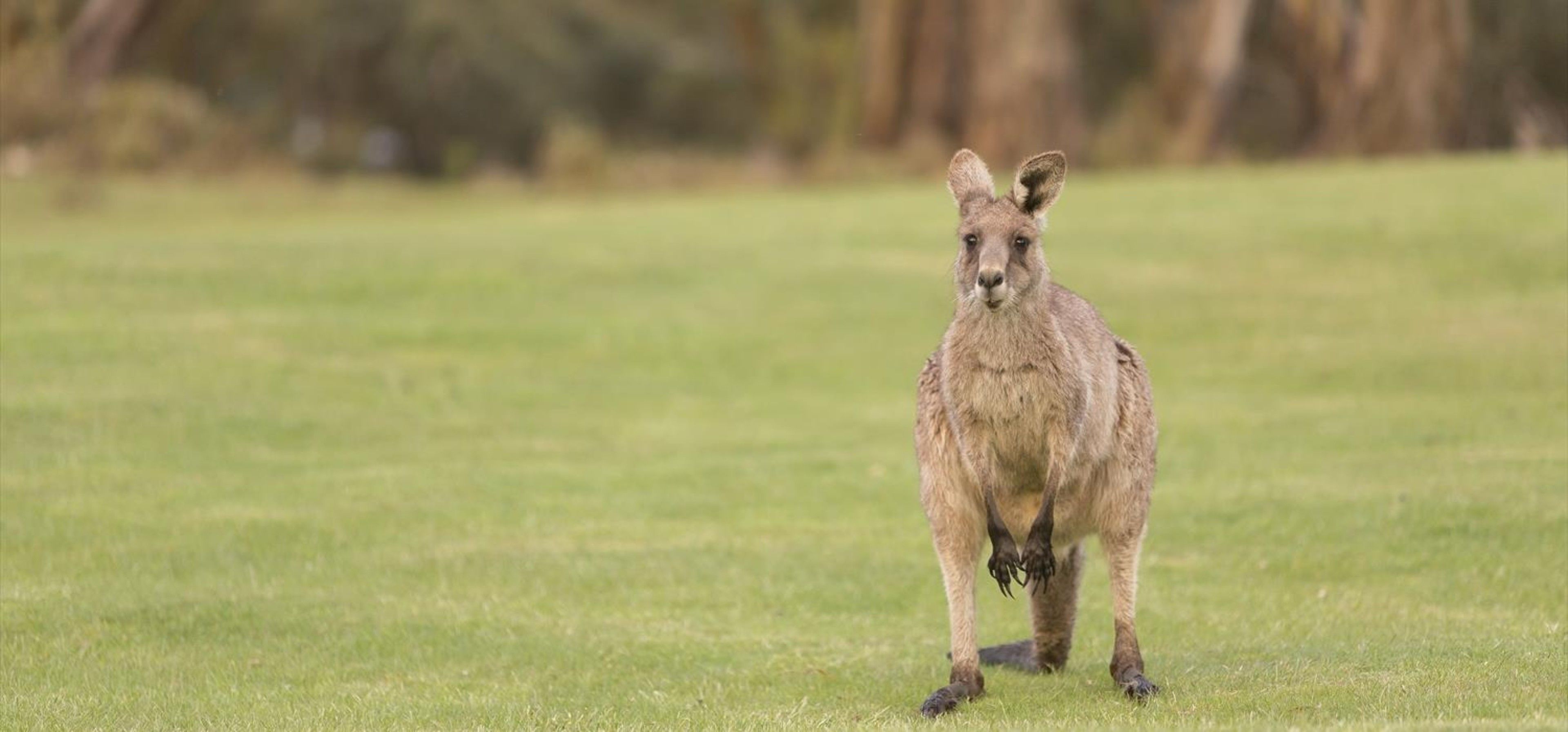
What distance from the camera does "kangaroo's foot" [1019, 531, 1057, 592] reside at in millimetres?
6801

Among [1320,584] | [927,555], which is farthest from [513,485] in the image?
[1320,584]

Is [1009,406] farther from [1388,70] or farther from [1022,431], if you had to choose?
[1388,70]

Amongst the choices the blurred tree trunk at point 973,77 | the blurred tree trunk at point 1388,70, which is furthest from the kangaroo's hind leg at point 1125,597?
the blurred tree trunk at point 1388,70

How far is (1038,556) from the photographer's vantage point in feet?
22.3

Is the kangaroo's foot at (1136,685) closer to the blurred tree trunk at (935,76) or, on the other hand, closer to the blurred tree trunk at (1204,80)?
the blurred tree trunk at (1204,80)

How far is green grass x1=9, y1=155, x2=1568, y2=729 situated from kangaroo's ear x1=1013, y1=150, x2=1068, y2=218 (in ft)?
5.52

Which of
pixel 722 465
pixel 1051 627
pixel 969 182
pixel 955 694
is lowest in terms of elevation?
pixel 722 465

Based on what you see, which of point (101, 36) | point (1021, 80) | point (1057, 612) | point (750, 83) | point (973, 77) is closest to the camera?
point (1057, 612)

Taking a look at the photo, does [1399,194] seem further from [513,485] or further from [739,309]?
[513,485]

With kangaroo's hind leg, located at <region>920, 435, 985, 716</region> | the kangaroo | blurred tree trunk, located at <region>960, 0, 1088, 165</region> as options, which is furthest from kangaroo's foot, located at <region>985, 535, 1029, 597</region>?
blurred tree trunk, located at <region>960, 0, 1088, 165</region>

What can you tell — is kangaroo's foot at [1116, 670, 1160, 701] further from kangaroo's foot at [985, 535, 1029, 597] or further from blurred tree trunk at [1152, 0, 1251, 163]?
blurred tree trunk at [1152, 0, 1251, 163]

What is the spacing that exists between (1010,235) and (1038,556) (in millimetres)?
1049

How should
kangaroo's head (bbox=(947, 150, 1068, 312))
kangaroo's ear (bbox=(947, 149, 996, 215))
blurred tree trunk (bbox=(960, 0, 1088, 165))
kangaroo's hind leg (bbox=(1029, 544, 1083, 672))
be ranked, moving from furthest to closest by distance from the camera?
blurred tree trunk (bbox=(960, 0, 1088, 165))
kangaroo's hind leg (bbox=(1029, 544, 1083, 672))
kangaroo's ear (bbox=(947, 149, 996, 215))
kangaroo's head (bbox=(947, 150, 1068, 312))

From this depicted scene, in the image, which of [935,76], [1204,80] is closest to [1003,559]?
[1204,80]
